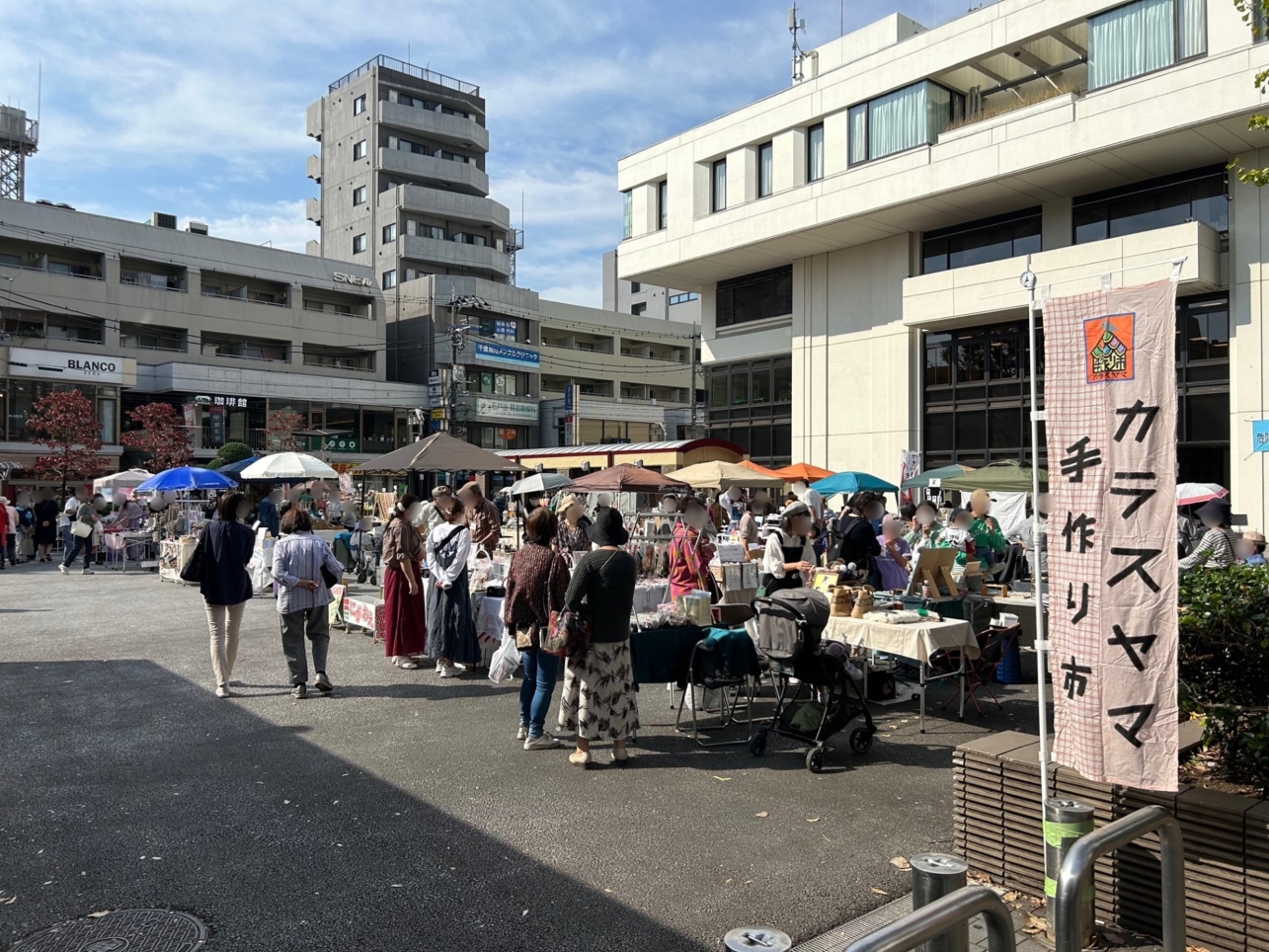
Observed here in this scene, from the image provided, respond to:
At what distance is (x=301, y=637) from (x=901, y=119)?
24304 millimetres

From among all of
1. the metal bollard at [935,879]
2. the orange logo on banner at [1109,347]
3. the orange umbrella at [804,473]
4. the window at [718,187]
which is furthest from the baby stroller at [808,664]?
the window at [718,187]

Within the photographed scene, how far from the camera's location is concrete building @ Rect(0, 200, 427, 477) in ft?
131

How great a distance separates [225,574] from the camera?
8305 millimetres

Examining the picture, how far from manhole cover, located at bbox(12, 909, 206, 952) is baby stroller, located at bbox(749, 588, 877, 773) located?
13.1 ft

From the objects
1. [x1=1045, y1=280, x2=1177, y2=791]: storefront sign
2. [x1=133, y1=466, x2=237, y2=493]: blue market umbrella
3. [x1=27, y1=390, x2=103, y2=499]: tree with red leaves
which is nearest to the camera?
[x1=1045, y1=280, x2=1177, y2=791]: storefront sign

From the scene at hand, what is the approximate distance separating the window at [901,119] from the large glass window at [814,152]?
1.28 metres

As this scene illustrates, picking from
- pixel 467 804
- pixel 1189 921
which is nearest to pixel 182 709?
pixel 467 804

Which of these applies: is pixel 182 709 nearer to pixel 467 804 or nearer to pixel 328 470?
pixel 467 804

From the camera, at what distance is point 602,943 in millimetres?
3869

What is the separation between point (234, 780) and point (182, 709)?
2.35 m

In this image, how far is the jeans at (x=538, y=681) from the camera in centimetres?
667

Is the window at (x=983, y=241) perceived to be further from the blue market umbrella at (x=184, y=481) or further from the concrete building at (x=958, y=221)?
the blue market umbrella at (x=184, y=481)

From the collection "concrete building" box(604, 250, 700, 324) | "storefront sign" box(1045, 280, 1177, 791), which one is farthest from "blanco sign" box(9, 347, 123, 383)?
"storefront sign" box(1045, 280, 1177, 791)

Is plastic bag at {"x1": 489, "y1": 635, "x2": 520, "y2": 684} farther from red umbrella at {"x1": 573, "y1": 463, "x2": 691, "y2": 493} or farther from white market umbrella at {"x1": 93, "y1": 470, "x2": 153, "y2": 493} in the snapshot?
white market umbrella at {"x1": 93, "y1": 470, "x2": 153, "y2": 493}
